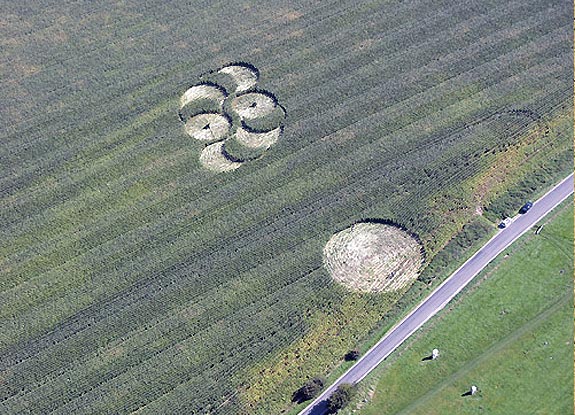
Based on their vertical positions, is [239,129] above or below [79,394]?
above

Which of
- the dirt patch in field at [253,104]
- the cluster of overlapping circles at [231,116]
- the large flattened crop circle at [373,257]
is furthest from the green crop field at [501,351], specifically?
the dirt patch in field at [253,104]

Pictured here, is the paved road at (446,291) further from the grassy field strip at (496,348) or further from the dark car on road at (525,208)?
the grassy field strip at (496,348)

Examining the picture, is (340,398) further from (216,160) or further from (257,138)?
(257,138)

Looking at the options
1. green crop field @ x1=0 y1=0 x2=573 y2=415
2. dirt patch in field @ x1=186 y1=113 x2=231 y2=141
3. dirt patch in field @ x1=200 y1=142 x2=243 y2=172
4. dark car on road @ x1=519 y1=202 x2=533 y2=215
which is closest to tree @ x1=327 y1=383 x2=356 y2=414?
green crop field @ x1=0 y1=0 x2=573 y2=415

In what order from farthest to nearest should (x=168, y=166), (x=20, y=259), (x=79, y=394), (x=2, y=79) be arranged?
(x=2, y=79) < (x=168, y=166) < (x=20, y=259) < (x=79, y=394)

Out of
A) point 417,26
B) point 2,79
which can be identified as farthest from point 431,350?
point 2,79

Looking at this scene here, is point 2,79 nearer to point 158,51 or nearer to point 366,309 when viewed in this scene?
point 158,51
